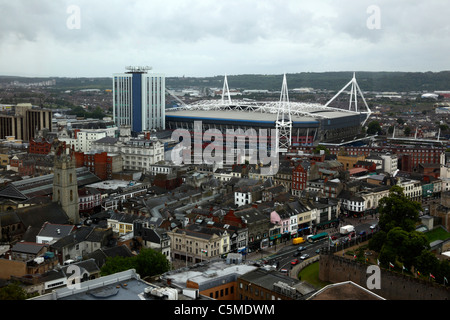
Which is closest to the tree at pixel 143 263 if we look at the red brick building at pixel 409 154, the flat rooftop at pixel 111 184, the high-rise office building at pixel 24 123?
the flat rooftop at pixel 111 184

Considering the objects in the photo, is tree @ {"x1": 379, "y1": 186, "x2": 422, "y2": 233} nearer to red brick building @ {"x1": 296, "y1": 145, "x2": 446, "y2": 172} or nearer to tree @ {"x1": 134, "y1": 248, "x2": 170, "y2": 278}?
tree @ {"x1": 134, "y1": 248, "x2": 170, "y2": 278}

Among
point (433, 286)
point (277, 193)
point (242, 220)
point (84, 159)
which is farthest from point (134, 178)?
point (433, 286)

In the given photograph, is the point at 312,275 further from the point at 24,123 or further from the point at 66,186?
the point at 24,123

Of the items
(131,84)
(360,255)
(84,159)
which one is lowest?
(360,255)

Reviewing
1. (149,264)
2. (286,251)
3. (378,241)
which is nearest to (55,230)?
(149,264)

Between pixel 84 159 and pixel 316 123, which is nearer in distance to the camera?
pixel 84 159
